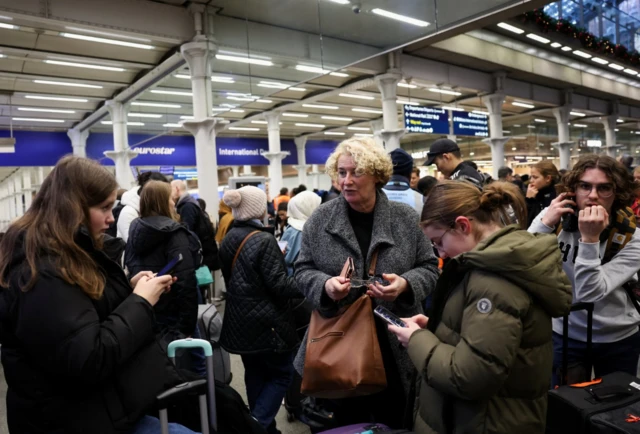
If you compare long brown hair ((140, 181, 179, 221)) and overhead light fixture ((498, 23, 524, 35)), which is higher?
overhead light fixture ((498, 23, 524, 35))

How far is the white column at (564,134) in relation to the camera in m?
17.7

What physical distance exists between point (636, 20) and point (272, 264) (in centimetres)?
550

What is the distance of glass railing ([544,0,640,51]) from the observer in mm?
5242

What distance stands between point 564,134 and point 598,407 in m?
19.3

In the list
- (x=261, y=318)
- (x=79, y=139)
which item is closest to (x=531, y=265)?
(x=261, y=318)

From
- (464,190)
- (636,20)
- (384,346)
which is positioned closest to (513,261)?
(464,190)

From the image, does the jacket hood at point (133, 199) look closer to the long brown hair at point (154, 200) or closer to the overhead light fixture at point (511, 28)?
the long brown hair at point (154, 200)

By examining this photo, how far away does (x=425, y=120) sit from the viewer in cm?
1235

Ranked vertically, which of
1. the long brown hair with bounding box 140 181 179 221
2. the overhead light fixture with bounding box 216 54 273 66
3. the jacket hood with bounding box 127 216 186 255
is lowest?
the jacket hood with bounding box 127 216 186 255

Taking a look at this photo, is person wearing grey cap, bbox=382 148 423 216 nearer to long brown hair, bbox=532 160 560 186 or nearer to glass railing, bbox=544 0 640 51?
long brown hair, bbox=532 160 560 186

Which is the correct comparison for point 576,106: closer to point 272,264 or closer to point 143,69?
point 143,69

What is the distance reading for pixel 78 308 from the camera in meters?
1.32

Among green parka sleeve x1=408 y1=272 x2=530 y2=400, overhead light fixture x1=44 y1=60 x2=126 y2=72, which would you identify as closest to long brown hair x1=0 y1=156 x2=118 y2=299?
green parka sleeve x1=408 y1=272 x2=530 y2=400

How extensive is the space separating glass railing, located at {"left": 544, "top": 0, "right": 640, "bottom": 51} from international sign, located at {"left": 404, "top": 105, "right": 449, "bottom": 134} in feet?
16.9
